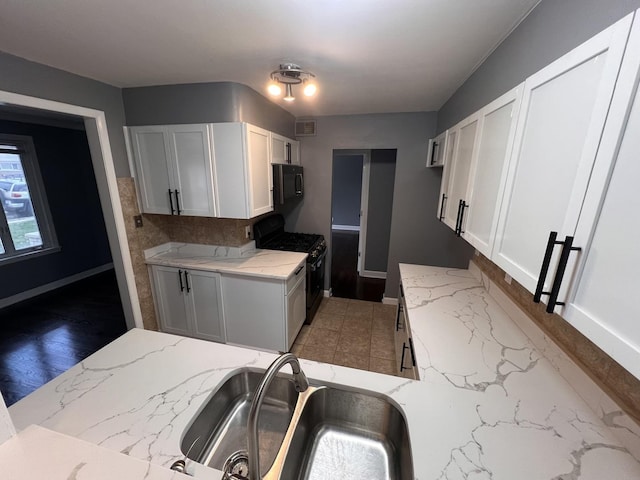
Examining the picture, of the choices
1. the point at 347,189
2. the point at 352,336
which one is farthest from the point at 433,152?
the point at 347,189

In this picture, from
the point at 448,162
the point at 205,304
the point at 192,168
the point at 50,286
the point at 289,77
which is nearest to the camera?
the point at 289,77

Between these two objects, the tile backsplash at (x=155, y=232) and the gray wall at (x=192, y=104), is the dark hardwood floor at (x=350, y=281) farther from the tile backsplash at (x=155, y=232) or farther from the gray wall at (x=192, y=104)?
the gray wall at (x=192, y=104)

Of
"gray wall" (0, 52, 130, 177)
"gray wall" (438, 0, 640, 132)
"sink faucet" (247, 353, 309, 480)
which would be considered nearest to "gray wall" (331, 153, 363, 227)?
"gray wall" (0, 52, 130, 177)

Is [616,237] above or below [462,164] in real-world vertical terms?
below

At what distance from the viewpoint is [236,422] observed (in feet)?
3.62

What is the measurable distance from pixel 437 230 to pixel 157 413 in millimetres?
3245

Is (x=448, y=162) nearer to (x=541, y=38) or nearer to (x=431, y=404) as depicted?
(x=541, y=38)

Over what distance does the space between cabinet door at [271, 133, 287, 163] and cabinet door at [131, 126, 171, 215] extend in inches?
39.2

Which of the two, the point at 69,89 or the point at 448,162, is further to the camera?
the point at 448,162

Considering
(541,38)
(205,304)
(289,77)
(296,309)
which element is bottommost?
(296,309)

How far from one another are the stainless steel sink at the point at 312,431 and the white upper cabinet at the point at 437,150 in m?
2.26

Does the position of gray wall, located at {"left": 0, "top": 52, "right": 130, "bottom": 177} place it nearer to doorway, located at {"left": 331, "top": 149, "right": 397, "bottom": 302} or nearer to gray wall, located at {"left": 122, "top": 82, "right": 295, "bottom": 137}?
gray wall, located at {"left": 122, "top": 82, "right": 295, "bottom": 137}

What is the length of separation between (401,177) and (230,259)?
2.34 m

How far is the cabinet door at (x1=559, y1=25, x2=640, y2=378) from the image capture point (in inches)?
23.0
